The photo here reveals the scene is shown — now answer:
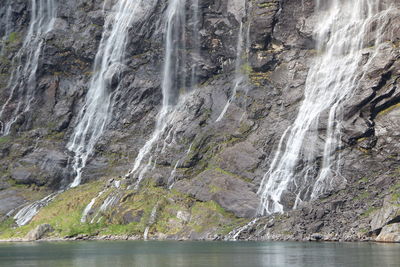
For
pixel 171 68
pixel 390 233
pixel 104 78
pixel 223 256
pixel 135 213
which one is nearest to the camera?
pixel 223 256

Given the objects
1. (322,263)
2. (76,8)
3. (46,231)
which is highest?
(76,8)

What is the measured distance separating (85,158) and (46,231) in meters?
20.6

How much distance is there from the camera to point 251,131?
107 metres

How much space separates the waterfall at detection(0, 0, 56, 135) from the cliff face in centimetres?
30

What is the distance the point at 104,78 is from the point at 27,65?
18335mm

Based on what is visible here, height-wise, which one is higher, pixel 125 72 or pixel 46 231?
pixel 125 72

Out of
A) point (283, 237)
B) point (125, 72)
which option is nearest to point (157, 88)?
point (125, 72)

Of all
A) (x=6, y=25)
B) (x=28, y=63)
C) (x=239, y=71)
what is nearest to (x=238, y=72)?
(x=239, y=71)

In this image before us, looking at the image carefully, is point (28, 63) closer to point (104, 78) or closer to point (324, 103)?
point (104, 78)

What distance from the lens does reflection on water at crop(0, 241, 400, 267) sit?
54.1m

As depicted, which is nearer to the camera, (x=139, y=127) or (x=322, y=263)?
(x=322, y=263)

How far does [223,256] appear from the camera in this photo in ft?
203

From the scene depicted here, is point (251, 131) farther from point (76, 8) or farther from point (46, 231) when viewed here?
point (76, 8)

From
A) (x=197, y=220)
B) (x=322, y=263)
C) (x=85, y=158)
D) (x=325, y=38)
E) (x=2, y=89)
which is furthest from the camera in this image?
(x=2, y=89)
